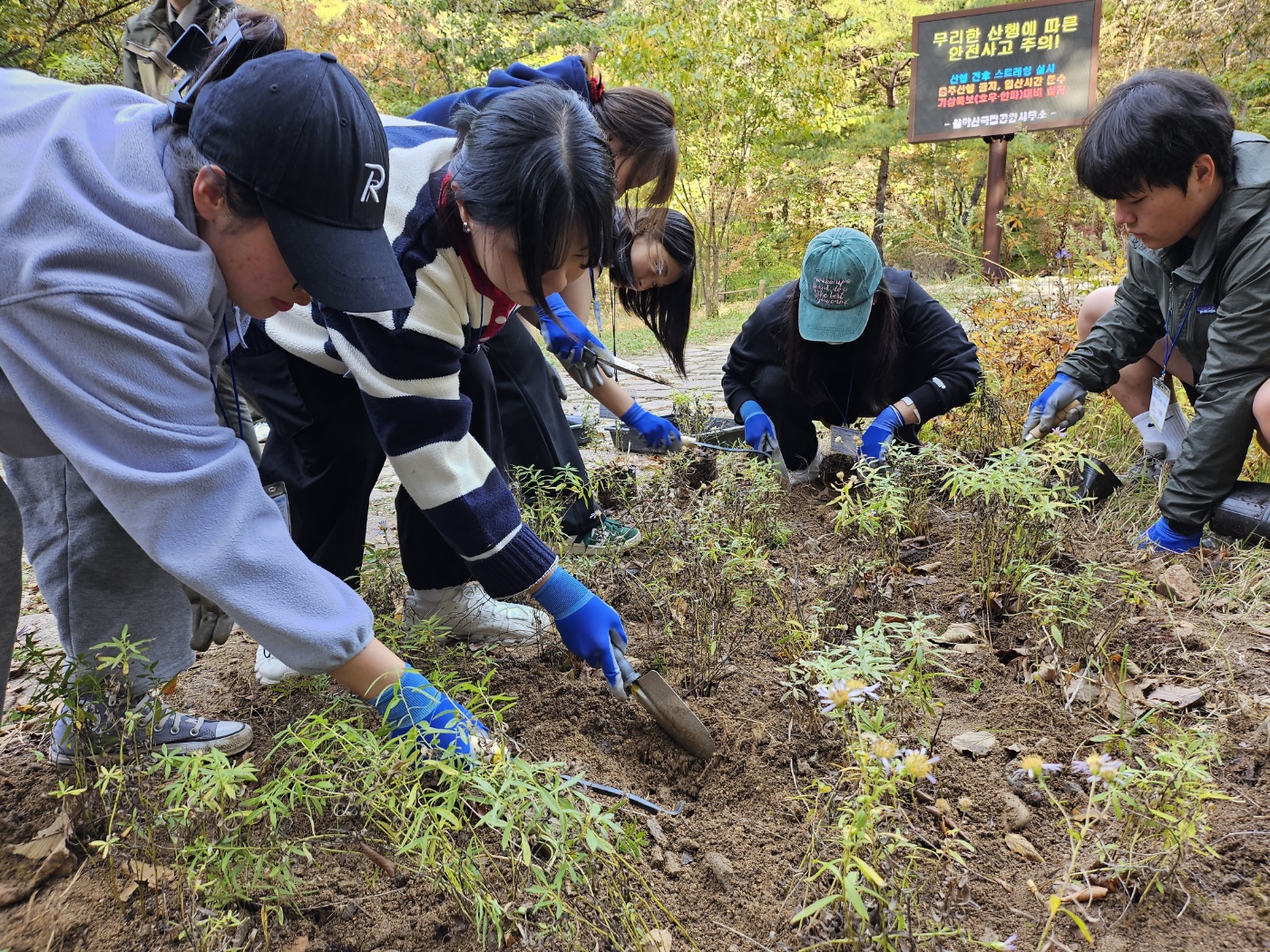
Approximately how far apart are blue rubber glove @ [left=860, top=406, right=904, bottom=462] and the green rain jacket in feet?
3.45

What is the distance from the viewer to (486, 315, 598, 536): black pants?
9.99 ft

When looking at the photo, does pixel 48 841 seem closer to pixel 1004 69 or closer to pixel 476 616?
pixel 476 616

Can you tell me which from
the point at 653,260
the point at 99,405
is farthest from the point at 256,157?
the point at 653,260

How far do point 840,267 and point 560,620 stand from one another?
81.9 inches

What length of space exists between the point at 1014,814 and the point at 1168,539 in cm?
162

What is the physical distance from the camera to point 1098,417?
4.27m

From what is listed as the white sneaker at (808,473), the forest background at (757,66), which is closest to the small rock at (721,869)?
the white sneaker at (808,473)

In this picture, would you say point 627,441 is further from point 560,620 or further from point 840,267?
point 560,620

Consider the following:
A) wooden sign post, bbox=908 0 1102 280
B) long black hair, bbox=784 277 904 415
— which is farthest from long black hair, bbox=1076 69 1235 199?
wooden sign post, bbox=908 0 1102 280

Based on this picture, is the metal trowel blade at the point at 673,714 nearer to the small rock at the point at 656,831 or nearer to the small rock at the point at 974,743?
the small rock at the point at 656,831

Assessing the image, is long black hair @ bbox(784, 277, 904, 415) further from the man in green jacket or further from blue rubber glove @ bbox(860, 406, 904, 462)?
the man in green jacket

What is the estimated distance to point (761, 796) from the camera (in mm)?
1917

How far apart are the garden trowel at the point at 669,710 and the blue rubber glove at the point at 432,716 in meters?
0.53

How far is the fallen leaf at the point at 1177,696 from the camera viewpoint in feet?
6.88
